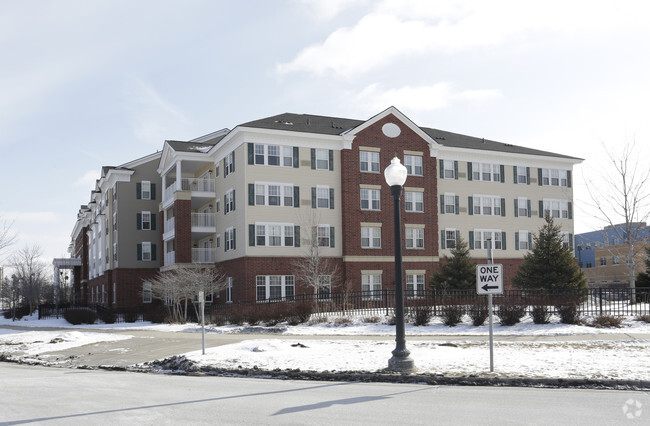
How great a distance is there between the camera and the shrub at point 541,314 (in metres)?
21.6

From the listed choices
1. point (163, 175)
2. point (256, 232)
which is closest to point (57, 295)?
point (163, 175)

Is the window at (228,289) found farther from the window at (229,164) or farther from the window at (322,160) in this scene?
the window at (322,160)

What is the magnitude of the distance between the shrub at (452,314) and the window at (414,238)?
20.8m

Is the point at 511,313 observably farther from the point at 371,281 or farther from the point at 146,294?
the point at 146,294

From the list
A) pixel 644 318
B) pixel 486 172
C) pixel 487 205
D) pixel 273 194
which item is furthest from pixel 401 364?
pixel 486 172

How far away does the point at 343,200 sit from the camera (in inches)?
1654

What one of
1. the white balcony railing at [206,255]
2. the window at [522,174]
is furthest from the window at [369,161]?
the window at [522,174]

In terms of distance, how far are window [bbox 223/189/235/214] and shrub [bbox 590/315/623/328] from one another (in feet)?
83.5

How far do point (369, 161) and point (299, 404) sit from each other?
112 feet

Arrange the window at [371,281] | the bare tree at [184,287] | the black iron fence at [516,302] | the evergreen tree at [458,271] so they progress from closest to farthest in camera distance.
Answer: the black iron fence at [516,302], the bare tree at [184,287], the evergreen tree at [458,271], the window at [371,281]

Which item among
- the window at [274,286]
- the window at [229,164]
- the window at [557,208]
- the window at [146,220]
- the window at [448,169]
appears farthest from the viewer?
the window at [146,220]

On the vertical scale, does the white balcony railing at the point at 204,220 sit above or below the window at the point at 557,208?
below

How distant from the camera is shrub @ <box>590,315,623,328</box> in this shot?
2091 cm

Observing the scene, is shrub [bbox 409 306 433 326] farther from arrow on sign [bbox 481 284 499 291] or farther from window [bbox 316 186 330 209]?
window [bbox 316 186 330 209]
